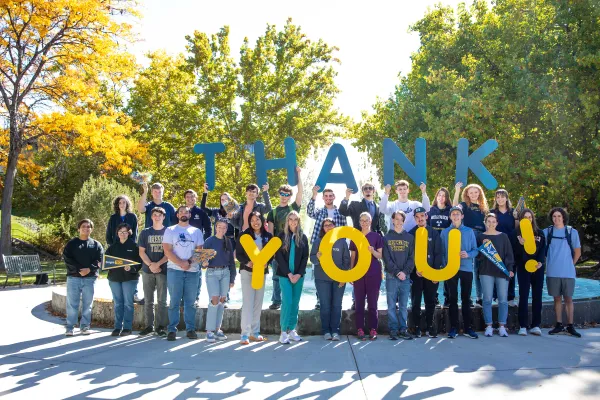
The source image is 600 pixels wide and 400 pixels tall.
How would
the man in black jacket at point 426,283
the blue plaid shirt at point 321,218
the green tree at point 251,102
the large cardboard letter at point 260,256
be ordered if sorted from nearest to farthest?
the large cardboard letter at point 260,256, the man in black jacket at point 426,283, the blue plaid shirt at point 321,218, the green tree at point 251,102

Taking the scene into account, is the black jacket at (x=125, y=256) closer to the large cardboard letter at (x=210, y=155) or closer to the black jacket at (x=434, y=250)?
the large cardboard letter at (x=210, y=155)

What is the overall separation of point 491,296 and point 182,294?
423cm

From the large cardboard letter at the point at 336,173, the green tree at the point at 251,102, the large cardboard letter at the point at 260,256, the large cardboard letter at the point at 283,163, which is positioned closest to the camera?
the large cardboard letter at the point at 260,256

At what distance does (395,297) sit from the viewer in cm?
669

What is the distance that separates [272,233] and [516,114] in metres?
13.4

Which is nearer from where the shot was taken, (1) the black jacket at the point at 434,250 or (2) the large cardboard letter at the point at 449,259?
(2) the large cardboard letter at the point at 449,259

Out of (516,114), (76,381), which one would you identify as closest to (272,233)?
(76,381)

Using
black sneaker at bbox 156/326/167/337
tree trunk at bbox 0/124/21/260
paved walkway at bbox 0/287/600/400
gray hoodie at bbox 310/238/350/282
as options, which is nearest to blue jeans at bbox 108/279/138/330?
paved walkway at bbox 0/287/600/400

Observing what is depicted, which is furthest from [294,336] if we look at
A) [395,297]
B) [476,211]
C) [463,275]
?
[476,211]

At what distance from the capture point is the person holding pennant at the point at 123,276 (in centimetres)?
690

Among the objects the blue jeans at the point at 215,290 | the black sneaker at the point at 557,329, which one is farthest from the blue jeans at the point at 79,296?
the black sneaker at the point at 557,329

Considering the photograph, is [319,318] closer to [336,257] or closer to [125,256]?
[336,257]

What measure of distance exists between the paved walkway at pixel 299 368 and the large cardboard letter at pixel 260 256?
83cm

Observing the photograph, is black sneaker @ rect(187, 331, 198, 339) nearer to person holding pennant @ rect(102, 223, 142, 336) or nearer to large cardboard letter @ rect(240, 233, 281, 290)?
person holding pennant @ rect(102, 223, 142, 336)
